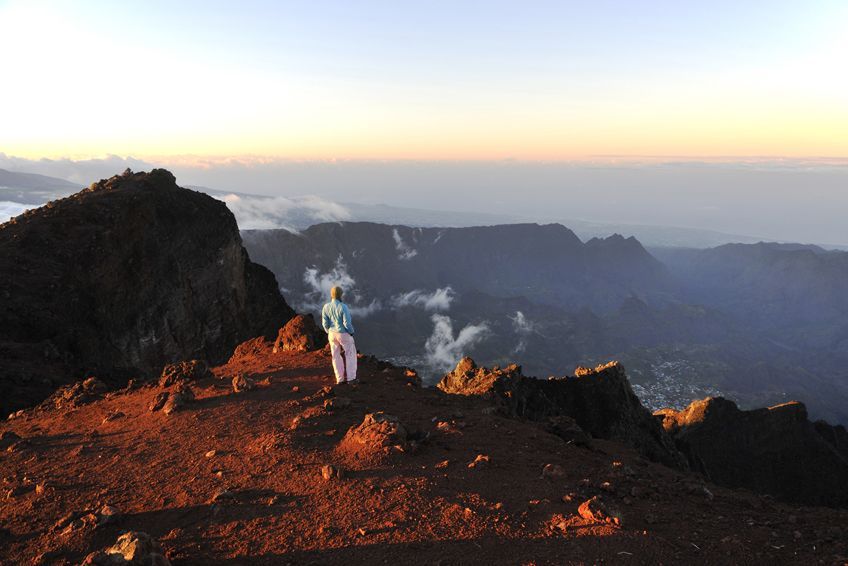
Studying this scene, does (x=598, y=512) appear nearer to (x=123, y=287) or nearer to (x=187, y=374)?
(x=187, y=374)

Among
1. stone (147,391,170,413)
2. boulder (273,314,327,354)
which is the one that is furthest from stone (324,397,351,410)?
boulder (273,314,327,354)

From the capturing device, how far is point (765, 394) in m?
189

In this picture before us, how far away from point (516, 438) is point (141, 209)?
36845mm

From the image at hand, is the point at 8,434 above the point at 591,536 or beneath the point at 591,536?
beneath

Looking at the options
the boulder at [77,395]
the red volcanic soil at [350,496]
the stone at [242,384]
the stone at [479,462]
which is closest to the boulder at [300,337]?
the stone at [242,384]

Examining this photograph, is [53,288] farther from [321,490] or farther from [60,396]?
[321,490]

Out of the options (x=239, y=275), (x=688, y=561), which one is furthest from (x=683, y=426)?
(x=688, y=561)

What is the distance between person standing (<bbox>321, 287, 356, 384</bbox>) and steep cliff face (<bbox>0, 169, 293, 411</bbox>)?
13259 millimetres

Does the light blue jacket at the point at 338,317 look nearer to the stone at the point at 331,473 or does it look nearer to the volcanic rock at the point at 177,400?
the volcanic rock at the point at 177,400

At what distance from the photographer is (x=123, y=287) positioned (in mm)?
33844

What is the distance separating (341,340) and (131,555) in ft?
23.6

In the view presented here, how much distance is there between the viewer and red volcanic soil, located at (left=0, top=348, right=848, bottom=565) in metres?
6.56

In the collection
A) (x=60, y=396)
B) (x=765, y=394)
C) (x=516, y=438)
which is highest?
(x=516, y=438)

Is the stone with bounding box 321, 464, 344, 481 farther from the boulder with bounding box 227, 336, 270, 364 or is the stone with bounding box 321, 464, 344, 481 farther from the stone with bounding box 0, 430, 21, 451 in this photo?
the boulder with bounding box 227, 336, 270, 364
